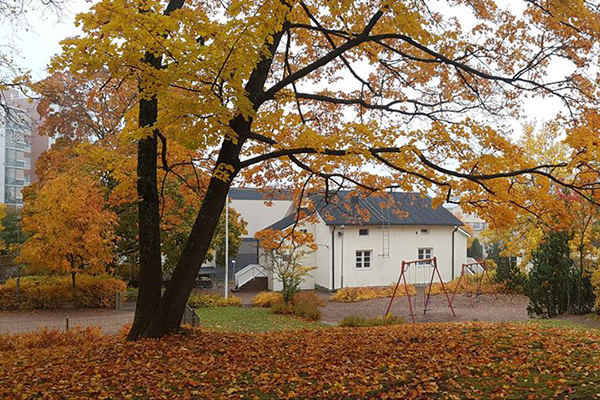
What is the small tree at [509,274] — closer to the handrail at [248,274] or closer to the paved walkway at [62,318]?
the handrail at [248,274]

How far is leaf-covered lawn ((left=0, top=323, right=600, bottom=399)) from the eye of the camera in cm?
484

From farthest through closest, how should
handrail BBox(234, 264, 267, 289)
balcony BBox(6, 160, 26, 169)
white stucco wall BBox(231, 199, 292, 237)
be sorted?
balcony BBox(6, 160, 26, 169)
white stucco wall BBox(231, 199, 292, 237)
handrail BBox(234, 264, 267, 289)

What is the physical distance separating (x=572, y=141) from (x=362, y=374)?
15.2ft

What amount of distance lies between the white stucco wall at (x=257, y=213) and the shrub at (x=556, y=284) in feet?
93.6

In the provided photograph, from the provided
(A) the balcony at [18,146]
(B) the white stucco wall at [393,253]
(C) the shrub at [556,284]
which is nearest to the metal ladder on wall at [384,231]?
(B) the white stucco wall at [393,253]

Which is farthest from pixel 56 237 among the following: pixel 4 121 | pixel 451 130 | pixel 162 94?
pixel 451 130

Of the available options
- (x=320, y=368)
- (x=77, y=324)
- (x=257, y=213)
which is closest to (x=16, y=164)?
(x=257, y=213)

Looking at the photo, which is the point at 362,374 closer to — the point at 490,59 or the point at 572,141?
the point at 572,141

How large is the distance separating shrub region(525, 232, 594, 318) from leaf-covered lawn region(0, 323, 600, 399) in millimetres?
10271

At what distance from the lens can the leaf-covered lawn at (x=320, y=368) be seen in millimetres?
4840

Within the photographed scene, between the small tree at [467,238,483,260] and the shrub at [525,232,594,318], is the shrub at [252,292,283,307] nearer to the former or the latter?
the shrub at [525,232,594,318]

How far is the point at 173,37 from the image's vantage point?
5918 millimetres

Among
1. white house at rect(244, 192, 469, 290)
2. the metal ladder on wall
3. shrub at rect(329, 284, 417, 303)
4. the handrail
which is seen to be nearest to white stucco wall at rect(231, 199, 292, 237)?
white house at rect(244, 192, 469, 290)

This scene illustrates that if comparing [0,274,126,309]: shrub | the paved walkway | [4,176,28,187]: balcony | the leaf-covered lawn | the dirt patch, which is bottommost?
the dirt patch
